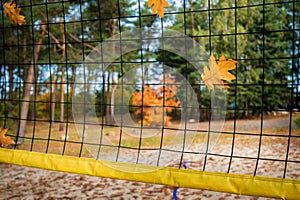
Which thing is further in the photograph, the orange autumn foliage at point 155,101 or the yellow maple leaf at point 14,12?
the orange autumn foliage at point 155,101

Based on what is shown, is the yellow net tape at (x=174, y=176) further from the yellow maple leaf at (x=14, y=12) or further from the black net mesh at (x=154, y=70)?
the black net mesh at (x=154, y=70)

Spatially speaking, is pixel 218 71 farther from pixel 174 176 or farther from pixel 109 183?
pixel 109 183

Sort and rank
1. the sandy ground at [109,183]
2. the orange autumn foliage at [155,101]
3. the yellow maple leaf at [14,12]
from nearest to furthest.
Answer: the yellow maple leaf at [14,12] < the sandy ground at [109,183] < the orange autumn foliage at [155,101]

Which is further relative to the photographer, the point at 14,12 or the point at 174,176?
the point at 14,12

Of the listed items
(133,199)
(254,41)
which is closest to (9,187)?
(133,199)

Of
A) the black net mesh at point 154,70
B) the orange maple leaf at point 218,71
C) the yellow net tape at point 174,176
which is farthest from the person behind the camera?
the black net mesh at point 154,70

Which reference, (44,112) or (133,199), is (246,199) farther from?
(44,112)

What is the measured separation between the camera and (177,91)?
352 inches

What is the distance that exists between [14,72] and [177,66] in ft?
16.5

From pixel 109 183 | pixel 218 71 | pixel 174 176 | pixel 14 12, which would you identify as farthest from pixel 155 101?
pixel 174 176

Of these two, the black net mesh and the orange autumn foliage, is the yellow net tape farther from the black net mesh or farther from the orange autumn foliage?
the orange autumn foliage

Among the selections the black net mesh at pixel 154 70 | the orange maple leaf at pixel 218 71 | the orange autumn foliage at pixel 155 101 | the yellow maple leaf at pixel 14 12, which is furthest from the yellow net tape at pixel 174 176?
the orange autumn foliage at pixel 155 101

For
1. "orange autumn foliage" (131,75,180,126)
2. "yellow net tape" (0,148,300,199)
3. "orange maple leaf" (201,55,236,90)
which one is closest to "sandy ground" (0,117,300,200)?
"yellow net tape" (0,148,300,199)

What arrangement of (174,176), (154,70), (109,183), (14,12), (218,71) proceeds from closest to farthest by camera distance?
(174,176) → (218,71) → (14,12) → (109,183) → (154,70)
